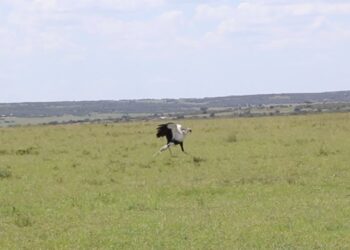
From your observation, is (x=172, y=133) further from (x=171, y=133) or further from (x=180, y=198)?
(x=180, y=198)

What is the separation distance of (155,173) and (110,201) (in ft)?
14.1

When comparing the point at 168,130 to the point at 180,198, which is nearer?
the point at 180,198

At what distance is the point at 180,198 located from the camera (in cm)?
1320

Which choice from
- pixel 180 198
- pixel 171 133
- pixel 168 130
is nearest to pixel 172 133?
pixel 171 133

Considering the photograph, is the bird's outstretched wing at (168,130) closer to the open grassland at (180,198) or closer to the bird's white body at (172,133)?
the bird's white body at (172,133)

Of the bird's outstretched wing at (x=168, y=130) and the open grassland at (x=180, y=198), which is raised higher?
the bird's outstretched wing at (x=168, y=130)

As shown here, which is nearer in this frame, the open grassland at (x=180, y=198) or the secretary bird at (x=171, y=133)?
the open grassland at (x=180, y=198)

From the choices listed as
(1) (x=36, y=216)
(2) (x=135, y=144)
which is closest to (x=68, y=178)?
(1) (x=36, y=216)

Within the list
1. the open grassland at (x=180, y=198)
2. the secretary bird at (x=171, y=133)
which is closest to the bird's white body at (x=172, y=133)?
the secretary bird at (x=171, y=133)

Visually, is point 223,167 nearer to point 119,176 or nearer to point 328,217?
point 119,176

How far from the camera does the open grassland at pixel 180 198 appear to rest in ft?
31.6

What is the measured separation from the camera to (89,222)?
11008mm

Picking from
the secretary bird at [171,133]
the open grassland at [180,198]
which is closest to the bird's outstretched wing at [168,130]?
the secretary bird at [171,133]

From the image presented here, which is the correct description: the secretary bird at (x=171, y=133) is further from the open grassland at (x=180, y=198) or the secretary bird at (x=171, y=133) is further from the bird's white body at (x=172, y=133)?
the open grassland at (x=180, y=198)
